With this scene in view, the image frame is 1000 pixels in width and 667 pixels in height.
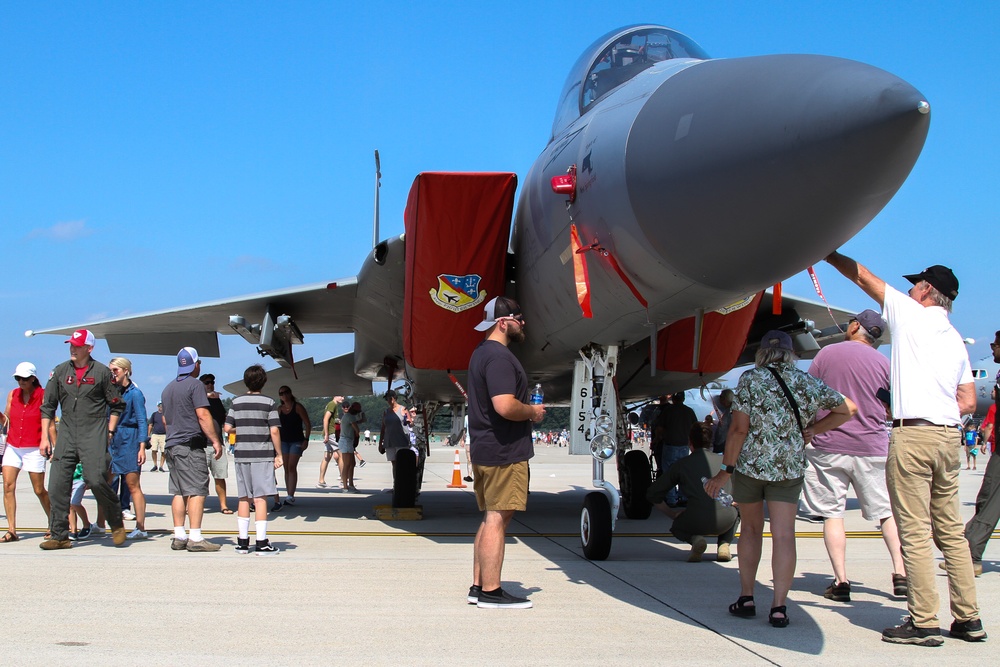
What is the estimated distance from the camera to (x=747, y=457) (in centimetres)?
432

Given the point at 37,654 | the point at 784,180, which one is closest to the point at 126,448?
the point at 37,654

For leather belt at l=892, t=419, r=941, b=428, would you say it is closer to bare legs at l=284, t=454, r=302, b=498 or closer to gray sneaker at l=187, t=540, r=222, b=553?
gray sneaker at l=187, t=540, r=222, b=553

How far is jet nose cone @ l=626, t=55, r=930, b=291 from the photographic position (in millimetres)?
3330

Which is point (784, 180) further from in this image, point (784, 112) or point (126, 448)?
point (126, 448)

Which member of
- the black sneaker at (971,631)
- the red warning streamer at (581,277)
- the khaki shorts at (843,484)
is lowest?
the black sneaker at (971,631)

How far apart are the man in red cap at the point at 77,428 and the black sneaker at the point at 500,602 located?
3670 millimetres

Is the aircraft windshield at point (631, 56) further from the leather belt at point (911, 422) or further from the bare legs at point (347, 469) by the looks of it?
the bare legs at point (347, 469)

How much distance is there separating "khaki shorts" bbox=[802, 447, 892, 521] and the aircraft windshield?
300cm

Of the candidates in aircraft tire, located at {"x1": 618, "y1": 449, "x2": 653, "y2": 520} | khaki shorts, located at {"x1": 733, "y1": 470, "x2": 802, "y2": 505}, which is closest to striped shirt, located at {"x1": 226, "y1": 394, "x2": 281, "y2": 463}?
khaki shorts, located at {"x1": 733, "y1": 470, "x2": 802, "y2": 505}

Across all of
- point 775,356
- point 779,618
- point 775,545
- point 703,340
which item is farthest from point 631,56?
point 779,618

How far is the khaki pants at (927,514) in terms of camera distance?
390 centimetres

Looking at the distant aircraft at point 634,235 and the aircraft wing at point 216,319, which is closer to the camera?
the distant aircraft at point 634,235

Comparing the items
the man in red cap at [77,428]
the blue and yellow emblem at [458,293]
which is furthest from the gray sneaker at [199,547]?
the blue and yellow emblem at [458,293]

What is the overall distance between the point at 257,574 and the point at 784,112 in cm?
423
